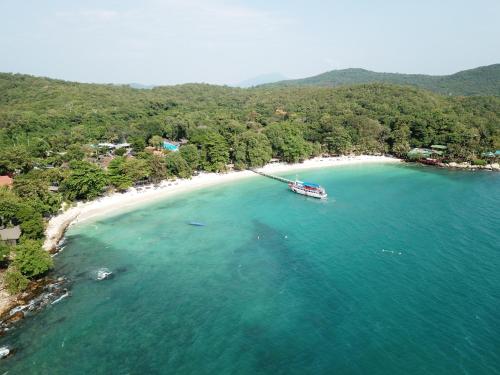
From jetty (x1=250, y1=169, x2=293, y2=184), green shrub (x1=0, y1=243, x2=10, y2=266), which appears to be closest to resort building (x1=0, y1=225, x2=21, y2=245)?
green shrub (x1=0, y1=243, x2=10, y2=266)

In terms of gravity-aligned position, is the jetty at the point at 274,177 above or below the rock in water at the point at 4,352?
above

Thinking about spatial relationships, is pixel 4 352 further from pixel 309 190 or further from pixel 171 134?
pixel 171 134

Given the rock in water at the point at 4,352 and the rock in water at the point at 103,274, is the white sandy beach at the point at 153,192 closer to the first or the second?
the rock in water at the point at 103,274

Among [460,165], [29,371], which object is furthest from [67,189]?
[460,165]

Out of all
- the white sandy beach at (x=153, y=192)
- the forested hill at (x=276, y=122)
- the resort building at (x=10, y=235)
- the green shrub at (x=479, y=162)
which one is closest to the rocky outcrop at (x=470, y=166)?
the green shrub at (x=479, y=162)

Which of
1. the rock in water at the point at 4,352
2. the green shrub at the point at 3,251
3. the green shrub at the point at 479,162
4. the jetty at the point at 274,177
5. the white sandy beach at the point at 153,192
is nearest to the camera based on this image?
the rock in water at the point at 4,352

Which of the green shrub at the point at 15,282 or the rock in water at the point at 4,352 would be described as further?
the green shrub at the point at 15,282

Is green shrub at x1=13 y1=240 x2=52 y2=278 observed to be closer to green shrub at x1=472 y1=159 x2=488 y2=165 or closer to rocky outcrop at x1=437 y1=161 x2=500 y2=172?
rocky outcrop at x1=437 y1=161 x2=500 y2=172
